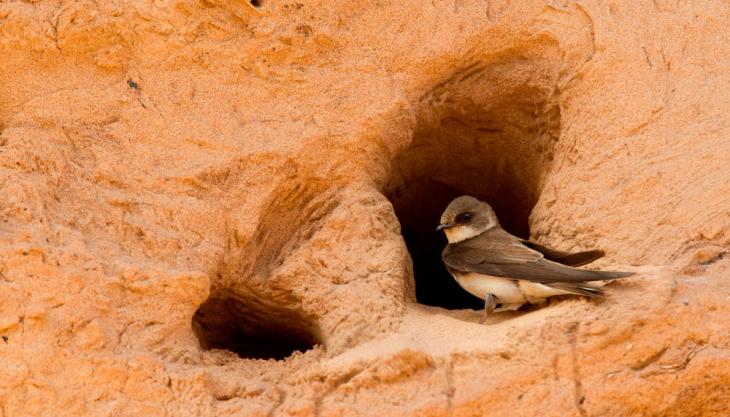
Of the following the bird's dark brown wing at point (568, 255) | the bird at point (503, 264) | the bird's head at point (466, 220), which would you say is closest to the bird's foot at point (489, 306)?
the bird at point (503, 264)

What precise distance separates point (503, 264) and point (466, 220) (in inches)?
19.0

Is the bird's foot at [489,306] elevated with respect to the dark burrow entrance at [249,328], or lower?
elevated

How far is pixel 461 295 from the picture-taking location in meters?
4.20

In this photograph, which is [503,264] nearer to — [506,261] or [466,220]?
[506,261]

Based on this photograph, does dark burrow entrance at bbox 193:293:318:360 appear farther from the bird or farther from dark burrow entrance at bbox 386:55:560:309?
dark burrow entrance at bbox 386:55:560:309

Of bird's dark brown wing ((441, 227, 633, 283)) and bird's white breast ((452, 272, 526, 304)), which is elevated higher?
bird's dark brown wing ((441, 227, 633, 283))

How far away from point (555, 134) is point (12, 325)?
6.59 feet

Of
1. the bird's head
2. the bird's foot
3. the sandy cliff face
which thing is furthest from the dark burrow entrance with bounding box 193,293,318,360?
the bird's head

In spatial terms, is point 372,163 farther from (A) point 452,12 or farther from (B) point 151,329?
(B) point 151,329

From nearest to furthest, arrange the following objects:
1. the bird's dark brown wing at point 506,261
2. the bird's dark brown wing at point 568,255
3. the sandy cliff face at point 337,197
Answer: the sandy cliff face at point 337,197
the bird's dark brown wing at point 506,261
the bird's dark brown wing at point 568,255

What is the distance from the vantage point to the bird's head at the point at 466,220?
342 cm

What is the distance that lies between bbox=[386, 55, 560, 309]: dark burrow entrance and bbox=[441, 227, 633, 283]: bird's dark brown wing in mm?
379

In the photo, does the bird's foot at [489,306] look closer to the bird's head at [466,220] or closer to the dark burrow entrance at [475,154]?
the bird's head at [466,220]

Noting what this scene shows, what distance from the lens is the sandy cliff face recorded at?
234 cm
